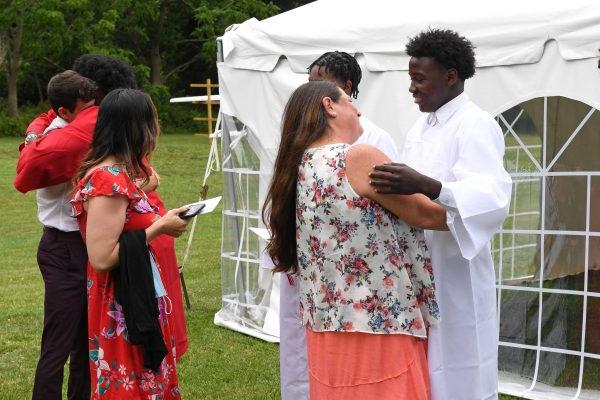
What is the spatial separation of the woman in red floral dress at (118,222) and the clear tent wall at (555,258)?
2680 millimetres

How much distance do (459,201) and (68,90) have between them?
79.4 inches

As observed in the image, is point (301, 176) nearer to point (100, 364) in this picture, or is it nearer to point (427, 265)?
point (427, 265)

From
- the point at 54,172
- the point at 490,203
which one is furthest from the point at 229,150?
the point at 490,203

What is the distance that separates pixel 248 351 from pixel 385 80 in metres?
2.12

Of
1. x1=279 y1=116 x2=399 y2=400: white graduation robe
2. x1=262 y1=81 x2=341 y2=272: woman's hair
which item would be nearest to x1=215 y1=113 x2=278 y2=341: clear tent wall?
x1=279 y1=116 x2=399 y2=400: white graduation robe

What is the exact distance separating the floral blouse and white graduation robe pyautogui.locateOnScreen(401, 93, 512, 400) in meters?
0.20

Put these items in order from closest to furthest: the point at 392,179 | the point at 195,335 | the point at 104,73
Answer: the point at 392,179, the point at 104,73, the point at 195,335

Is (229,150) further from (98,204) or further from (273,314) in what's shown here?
(98,204)

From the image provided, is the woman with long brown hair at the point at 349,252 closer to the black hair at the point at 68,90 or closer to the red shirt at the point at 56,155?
the red shirt at the point at 56,155

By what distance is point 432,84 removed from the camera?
12.0 feet

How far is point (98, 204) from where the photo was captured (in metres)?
3.56

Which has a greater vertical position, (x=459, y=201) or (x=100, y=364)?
(x=459, y=201)

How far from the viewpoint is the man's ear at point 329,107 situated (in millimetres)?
3145

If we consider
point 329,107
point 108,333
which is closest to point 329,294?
point 329,107
